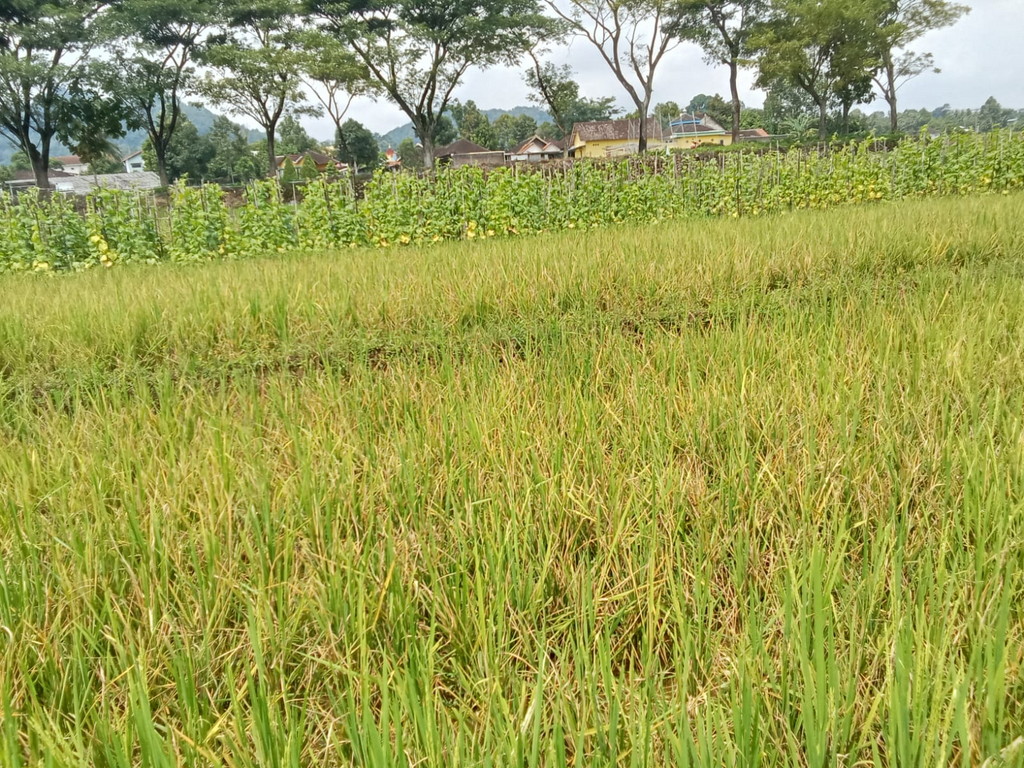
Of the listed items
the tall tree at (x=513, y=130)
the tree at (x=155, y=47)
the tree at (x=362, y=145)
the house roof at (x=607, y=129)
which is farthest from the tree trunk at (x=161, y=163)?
the tall tree at (x=513, y=130)

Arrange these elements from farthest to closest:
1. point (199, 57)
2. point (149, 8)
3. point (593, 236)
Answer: point (199, 57)
point (149, 8)
point (593, 236)

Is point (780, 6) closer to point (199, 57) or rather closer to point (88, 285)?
point (199, 57)

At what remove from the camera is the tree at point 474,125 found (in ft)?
219

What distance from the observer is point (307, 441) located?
7.25 feet

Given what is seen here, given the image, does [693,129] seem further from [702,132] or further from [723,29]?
[723,29]

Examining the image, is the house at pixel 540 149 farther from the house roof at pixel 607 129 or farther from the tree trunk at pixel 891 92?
the tree trunk at pixel 891 92

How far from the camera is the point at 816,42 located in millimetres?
30641

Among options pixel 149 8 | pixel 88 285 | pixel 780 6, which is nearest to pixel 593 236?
pixel 88 285

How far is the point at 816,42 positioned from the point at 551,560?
35665 millimetres

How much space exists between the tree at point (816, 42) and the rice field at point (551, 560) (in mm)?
32010

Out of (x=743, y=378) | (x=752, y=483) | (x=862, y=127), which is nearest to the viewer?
(x=752, y=483)

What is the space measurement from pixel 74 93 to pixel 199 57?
4.75m

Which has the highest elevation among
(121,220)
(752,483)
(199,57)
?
(199,57)

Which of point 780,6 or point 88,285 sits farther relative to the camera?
point 780,6
